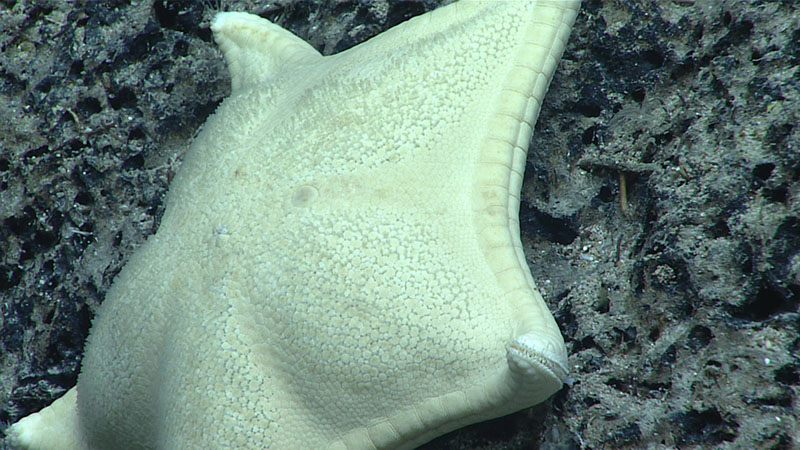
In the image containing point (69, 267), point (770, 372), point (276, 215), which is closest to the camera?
point (770, 372)

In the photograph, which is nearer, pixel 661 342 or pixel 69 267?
pixel 661 342

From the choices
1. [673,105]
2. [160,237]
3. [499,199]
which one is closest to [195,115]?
[160,237]

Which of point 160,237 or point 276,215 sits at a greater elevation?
point 276,215

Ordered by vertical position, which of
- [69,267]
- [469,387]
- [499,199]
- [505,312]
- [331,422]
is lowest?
[69,267]

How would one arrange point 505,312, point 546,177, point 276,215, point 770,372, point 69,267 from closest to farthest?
1. point 770,372
2. point 505,312
3. point 276,215
4. point 546,177
5. point 69,267

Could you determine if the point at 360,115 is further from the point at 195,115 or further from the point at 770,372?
the point at 770,372

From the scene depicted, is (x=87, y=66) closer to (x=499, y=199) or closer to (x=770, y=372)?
(x=499, y=199)

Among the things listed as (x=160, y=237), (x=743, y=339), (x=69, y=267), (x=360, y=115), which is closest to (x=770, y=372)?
(x=743, y=339)
